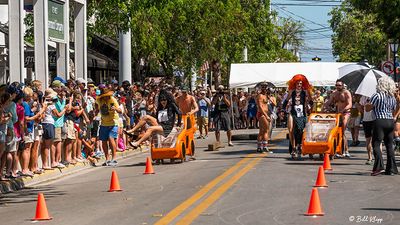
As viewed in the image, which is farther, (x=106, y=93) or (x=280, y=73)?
(x=280, y=73)

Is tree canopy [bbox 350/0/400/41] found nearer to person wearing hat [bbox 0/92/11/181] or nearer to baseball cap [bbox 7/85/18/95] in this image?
baseball cap [bbox 7/85/18/95]

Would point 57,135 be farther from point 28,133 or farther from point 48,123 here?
point 28,133

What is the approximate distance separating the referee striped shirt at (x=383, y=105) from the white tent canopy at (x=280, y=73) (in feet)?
73.3

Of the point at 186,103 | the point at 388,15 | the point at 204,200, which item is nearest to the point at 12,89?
the point at 204,200

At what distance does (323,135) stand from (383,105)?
148 inches

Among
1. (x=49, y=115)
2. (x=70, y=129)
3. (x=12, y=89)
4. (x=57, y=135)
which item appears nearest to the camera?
(x=12, y=89)

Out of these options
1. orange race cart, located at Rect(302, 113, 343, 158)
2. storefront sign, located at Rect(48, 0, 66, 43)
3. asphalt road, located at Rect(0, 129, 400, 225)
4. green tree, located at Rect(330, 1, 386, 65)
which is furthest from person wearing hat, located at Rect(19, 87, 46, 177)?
green tree, located at Rect(330, 1, 386, 65)

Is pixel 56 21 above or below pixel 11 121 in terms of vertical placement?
above

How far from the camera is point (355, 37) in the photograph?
85.8m

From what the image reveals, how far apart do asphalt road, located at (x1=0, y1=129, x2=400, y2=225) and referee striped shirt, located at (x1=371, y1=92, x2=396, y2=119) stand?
3.85ft

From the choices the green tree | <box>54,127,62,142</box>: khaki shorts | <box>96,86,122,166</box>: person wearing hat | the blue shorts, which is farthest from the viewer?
the green tree

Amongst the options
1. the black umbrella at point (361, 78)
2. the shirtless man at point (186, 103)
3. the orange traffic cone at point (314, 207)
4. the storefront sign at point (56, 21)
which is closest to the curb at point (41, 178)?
the shirtless man at point (186, 103)

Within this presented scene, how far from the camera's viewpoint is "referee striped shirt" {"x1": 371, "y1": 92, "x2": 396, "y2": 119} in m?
17.7

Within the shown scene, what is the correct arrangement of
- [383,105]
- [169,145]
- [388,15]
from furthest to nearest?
[388,15] → [169,145] → [383,105]
